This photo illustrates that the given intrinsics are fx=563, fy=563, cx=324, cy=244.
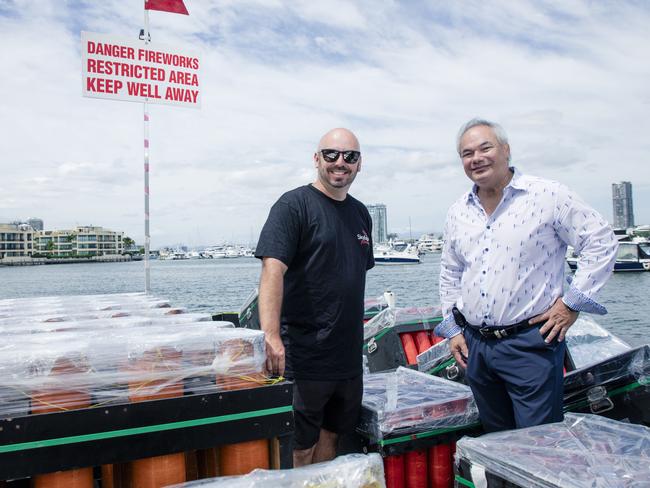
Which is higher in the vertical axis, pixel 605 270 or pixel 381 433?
pixel 605 270

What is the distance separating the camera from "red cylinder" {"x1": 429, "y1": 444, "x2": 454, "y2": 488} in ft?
11.6

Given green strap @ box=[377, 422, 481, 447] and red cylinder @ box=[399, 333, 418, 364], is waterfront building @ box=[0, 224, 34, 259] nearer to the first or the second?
red cylinder @ box=[399, 333, 418, 364]

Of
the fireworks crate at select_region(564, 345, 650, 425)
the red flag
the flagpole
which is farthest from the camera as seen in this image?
the red flag

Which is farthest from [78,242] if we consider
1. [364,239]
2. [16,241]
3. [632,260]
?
[364,239]

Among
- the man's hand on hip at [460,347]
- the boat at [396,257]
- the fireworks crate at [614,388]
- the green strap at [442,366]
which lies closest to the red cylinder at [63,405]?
the man's hand on hip at [460,347]

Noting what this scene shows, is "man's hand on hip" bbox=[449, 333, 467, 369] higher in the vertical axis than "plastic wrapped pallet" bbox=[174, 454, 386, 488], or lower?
higher

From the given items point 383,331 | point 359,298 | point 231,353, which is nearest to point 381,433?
point 359,298

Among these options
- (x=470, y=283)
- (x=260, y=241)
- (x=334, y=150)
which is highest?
(x=334, y=150)

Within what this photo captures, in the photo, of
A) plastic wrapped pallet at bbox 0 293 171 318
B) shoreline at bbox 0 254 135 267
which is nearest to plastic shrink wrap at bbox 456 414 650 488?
plastic wrapped pallet at bbox 0 293 171 318

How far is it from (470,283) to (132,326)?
1926 mm

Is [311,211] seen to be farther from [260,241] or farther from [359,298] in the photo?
[359,298]

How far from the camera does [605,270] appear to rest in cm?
306

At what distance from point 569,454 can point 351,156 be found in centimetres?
189

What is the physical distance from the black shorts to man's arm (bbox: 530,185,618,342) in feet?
3.70
